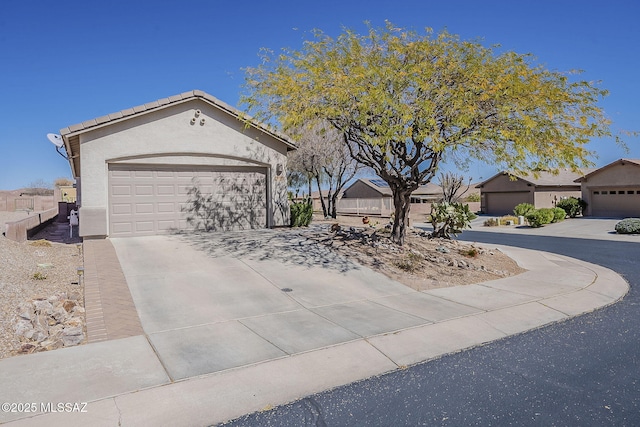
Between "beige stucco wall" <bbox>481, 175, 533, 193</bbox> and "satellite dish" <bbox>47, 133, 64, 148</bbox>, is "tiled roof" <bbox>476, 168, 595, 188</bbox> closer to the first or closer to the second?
"beige stucco wall" <bbox>481, 175, 533, 193</bbox>

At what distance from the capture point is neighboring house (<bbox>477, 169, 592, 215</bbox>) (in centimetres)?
3800

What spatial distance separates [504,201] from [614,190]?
10.00m

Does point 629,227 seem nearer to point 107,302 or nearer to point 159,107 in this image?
point 159,107

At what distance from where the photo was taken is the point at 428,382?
489 centimetres

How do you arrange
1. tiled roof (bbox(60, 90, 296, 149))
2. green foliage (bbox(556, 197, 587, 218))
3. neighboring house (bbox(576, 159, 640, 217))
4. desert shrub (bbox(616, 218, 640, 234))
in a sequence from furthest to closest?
green foliage (bbox(556, 197, 587, 218)) < neighboring house (bbox(576, 159, 640, 217)) < desert shrub (bbox(616, 218, 640, 234)) < tiled roof (bbox(60, 90, 296, 149))

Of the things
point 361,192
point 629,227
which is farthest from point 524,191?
point 361,192

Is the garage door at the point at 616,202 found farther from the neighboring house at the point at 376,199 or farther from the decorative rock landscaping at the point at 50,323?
the decorative rock landscaping at the point at 50,323

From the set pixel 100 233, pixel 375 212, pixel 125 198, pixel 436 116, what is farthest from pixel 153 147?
A: pixel 375 212

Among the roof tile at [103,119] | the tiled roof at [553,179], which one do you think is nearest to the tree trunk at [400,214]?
the roof tile at [103,119]

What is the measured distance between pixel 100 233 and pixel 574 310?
13046mm

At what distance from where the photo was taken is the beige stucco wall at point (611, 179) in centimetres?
3133

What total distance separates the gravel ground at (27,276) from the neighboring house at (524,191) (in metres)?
35.4

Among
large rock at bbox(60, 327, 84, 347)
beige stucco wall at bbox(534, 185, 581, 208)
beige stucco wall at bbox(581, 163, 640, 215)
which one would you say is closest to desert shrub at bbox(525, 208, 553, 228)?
beige stucco wall at bbox(581, 163, 640, 215)

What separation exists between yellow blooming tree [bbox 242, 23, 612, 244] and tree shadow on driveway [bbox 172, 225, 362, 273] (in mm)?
3400
